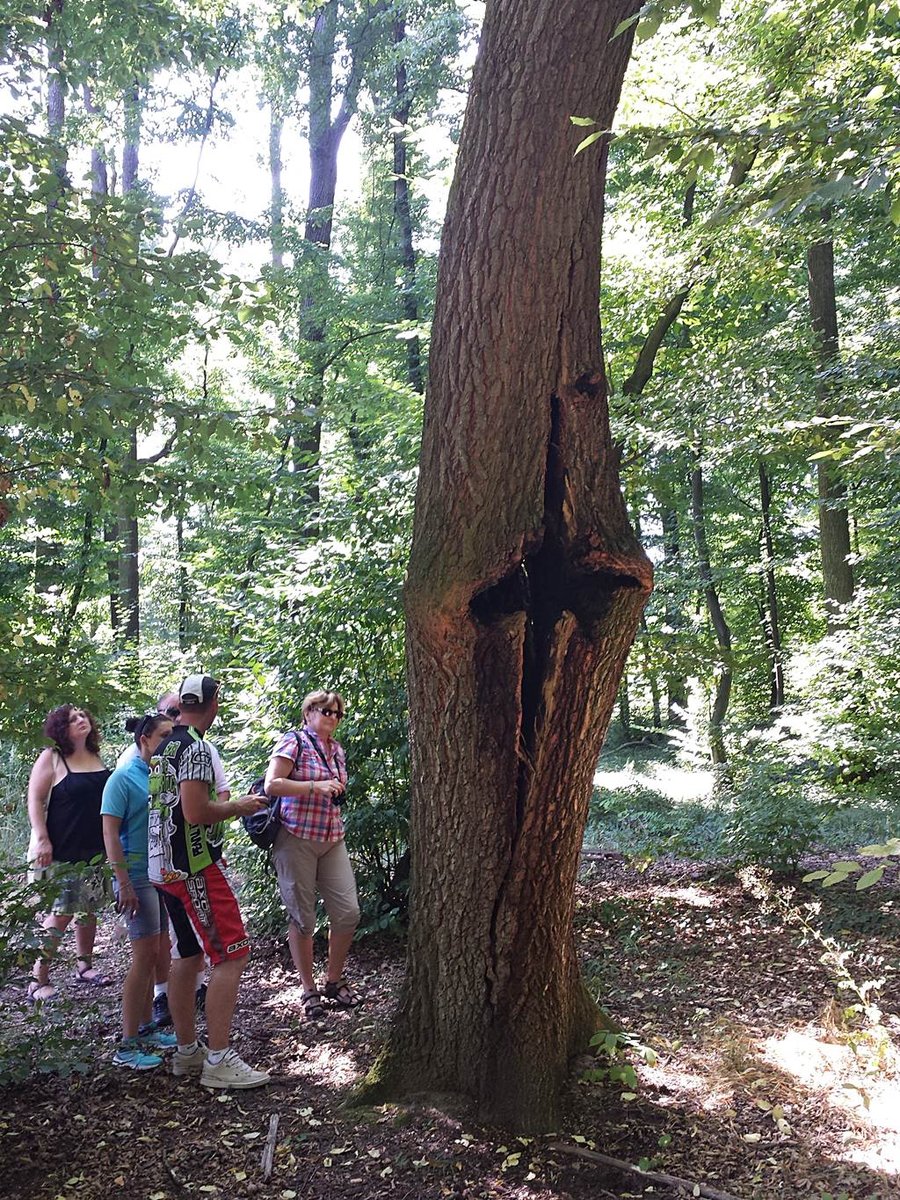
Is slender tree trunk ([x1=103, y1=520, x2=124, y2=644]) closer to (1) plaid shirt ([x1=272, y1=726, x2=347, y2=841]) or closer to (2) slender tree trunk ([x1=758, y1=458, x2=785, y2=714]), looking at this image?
(1) plaid shirt ([x1=272, y1=726, x2=347, y2=841])

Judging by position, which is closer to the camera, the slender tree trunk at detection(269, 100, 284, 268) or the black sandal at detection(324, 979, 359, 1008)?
the black sandal at detection(324, 979, 359, 1008)

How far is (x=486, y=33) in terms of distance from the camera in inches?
132

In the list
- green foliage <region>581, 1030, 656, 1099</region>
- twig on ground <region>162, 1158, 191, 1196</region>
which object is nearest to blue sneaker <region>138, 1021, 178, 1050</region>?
twig on ground <region>162, 1158, 191, 1196</region>

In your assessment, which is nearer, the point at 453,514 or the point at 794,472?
the point at 453,514

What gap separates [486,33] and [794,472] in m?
14.9

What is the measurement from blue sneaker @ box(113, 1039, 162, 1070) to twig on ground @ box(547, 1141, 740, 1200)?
1931 millimetres

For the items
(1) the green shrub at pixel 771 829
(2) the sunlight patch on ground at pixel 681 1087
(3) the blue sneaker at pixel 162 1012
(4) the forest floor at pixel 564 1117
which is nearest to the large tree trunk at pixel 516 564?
(4) the forest floor at pixel 564 1117

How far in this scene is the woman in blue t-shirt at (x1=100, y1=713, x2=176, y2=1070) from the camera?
432 cm

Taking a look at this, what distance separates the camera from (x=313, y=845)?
5.12 m

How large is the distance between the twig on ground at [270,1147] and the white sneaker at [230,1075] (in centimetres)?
32

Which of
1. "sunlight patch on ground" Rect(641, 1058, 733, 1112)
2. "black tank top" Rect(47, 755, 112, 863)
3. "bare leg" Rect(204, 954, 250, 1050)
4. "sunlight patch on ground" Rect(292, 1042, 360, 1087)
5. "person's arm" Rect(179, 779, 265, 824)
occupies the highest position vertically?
"person's arm" Rect(179, 779, 265, 824)

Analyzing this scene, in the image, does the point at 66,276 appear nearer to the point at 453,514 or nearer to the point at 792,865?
the point at 453,514

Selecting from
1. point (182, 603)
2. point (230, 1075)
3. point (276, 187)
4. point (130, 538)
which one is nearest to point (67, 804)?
point (230, 1075)

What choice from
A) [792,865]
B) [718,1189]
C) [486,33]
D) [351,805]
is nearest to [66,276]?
[486,33]
